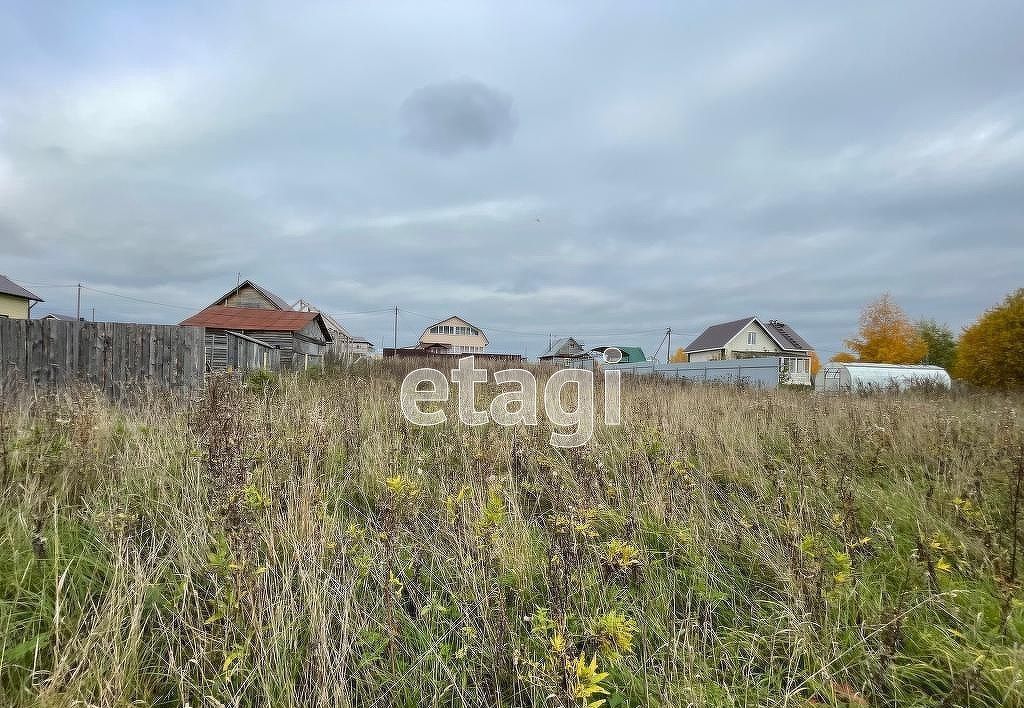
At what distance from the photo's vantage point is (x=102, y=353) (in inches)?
289

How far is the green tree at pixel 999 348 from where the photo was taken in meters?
11.9

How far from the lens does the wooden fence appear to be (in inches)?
274

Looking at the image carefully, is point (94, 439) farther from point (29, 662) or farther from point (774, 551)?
point (774, 551)

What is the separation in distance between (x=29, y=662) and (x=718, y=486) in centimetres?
455

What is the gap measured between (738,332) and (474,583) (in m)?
48.7

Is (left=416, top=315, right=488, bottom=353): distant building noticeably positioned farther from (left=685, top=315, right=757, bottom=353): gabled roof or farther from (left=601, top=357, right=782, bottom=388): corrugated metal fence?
(left=601, top=357, right=782, bottom=388): corrugated metal fence

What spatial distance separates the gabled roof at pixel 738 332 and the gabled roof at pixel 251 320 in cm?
3995

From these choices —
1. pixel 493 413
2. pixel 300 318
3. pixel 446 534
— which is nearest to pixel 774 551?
pixel 446 534

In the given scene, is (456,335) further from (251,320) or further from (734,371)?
(734,371)

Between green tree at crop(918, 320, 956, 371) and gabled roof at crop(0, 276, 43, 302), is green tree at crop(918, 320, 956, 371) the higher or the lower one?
the lower one

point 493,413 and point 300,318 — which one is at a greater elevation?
point 300,318

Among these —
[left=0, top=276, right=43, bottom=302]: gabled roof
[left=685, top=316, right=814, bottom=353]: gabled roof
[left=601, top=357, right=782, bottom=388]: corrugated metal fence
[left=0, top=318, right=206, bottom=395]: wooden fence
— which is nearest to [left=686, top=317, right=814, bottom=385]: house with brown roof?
[left=685, top=316, right=814, bottom=353]: gabled roof

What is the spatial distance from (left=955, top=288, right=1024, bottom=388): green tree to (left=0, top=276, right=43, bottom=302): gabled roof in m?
46.6

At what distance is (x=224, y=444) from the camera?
224 cm
